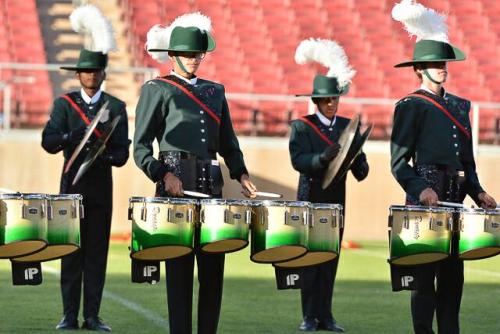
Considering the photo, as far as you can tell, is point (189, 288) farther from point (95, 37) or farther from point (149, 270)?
point (95, 37)

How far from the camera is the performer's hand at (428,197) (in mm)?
7402

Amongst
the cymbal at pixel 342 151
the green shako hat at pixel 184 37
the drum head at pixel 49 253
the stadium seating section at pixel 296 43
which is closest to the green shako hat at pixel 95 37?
the cymbal at pixel 342 151

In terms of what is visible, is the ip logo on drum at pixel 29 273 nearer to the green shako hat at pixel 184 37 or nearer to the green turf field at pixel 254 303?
the green shako hat at pixel 184 37

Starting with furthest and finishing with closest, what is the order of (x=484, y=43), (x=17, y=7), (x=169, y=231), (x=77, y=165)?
(x=484, y=43) < (x=17, y=7) < (x=77, y=165) < (x=169, y=231)

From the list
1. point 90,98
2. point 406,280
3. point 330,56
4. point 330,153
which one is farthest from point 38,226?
point 330,56

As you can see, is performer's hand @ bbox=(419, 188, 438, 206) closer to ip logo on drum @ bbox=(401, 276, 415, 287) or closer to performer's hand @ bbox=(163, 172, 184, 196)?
ip logo on drum @ bbox=(401, 276, 415, 287)

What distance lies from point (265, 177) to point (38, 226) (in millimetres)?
11338

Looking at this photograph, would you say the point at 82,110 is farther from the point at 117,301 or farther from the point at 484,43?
the point at 484,43

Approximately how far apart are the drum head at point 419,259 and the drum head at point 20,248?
1.75 m

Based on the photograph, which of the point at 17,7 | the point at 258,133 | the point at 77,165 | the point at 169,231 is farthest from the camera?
the point at 17,7

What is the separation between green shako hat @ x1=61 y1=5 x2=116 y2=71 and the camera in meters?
9.62

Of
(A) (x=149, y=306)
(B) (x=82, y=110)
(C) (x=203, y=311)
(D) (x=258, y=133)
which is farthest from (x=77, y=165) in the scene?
(D) (x=258, y=133)

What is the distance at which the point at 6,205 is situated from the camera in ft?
23.9

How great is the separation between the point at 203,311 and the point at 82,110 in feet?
8.81
